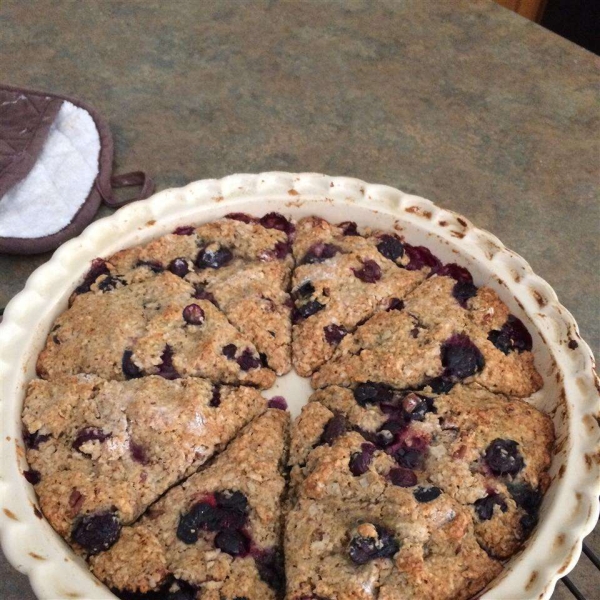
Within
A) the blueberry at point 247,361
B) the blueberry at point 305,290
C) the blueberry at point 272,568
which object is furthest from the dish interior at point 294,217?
the blueberry at point 272,568

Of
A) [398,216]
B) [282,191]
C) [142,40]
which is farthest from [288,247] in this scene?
[142,40]

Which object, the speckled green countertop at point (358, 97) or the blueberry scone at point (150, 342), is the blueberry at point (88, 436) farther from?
the speckled green countertop at point (358, 97)

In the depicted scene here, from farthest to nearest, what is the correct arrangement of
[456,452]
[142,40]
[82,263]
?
[142,40]
[82,263]
[456,452]

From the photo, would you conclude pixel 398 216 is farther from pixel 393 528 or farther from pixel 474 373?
pixel 393 528

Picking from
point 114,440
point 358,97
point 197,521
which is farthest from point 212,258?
point 358,97

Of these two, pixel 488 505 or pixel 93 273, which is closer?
pixel 488 505

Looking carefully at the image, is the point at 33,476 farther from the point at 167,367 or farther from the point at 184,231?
the point at 184,231
